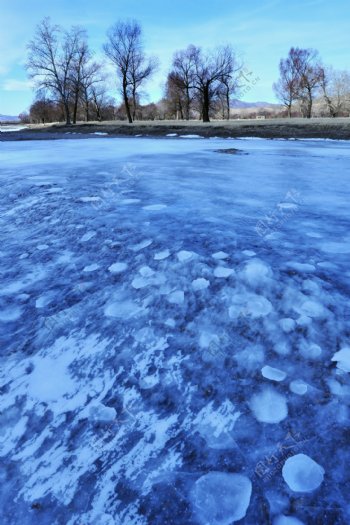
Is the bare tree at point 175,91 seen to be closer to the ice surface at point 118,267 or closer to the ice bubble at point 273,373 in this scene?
the ice surface at point 118,267

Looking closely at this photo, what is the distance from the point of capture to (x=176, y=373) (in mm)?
1658

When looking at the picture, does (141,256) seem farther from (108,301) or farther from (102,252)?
(108,301)

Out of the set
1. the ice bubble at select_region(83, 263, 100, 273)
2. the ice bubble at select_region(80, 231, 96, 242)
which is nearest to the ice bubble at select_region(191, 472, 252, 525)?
the ice bubble at select_region(83, 263, 100, 273)

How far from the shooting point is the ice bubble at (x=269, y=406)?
142 cm

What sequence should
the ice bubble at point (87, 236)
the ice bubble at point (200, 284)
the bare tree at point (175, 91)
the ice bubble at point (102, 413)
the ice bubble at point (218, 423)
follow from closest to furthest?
the ice bubble at point (218, 423)
the ice bubble at point (102, 413)
the ice bubble at point (200, 284)
the ice bubble at point (87, 236)
the bare tree at point (175, 91)

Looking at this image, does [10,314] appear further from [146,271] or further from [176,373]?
[176,373]

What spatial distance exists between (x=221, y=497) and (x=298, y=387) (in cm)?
57

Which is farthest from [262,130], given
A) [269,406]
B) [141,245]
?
[269,406]

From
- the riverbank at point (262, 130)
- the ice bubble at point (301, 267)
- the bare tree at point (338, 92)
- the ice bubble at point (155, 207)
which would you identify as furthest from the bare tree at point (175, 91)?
the ice bubble at point (301, 267)

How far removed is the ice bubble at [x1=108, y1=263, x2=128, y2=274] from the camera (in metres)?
2.51

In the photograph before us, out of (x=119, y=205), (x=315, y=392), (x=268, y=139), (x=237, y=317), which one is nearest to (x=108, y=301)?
(x=237, y=317)

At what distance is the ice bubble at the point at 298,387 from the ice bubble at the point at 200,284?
2.76ft

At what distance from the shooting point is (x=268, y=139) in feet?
56.5

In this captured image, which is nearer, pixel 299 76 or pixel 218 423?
pixel 218 423
